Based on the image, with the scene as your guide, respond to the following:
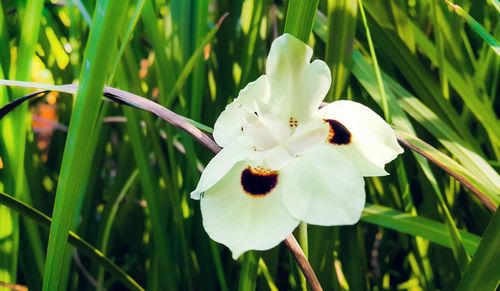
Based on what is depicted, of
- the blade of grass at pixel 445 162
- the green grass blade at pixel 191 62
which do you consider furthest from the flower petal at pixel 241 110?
the green grass blade at pixel 191 62

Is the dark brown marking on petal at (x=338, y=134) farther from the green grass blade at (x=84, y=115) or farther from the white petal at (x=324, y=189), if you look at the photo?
the green grass blade at (x=84, y=115)

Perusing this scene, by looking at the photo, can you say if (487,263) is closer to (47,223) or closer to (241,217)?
(241,217)

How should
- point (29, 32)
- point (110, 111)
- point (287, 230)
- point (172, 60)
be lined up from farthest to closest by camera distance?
1. point (110, 111)
2. point (172, 60)
3. point (29, 32)
4. point (287, 230)

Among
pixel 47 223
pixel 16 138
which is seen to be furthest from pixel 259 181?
pixel 16 138

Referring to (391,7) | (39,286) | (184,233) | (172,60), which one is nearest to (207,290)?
(184,233)

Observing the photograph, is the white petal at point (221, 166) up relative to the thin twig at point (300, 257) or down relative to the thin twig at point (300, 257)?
up

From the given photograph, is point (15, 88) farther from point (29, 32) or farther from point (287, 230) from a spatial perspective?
point (287, 230)
